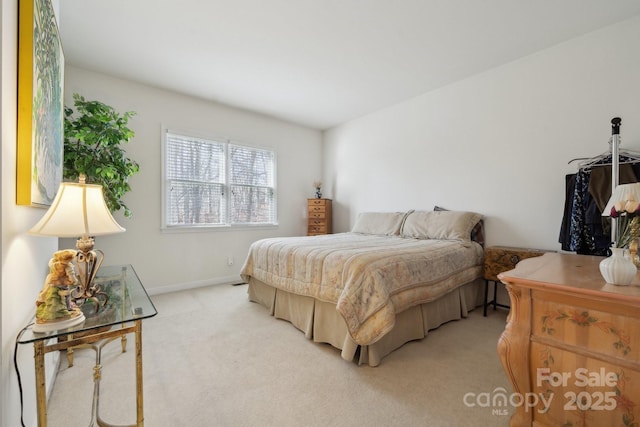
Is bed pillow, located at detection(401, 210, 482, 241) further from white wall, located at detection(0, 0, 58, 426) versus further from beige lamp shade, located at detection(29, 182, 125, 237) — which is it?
white wall, located at detection(0, 0, 58, 426)

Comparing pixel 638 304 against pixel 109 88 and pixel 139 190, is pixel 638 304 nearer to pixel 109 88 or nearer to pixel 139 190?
pixel 139 190

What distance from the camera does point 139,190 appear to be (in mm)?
3414

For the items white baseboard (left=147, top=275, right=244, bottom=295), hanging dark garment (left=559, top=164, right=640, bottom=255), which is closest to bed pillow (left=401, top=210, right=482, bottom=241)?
hanging dark garment (left=559, top=164, right=640, bottom=255)

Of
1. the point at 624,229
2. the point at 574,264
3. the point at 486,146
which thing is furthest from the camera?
the point at 486,146

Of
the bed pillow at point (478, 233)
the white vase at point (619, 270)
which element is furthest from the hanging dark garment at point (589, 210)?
the white vase at point (619, 270)

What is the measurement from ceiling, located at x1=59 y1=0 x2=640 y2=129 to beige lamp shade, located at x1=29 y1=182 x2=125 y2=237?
185cm

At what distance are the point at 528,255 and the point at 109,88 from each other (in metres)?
4.90

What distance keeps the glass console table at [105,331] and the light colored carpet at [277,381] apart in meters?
0.32

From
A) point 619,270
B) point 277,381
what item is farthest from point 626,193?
point 277,381

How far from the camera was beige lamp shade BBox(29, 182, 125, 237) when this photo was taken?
1037mm

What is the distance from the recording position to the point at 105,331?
113 cm

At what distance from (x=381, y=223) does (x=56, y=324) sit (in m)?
3.42

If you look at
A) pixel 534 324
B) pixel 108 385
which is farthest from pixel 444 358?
pixel 108 385

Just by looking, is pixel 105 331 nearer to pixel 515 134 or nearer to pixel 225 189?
pixel 225 189
